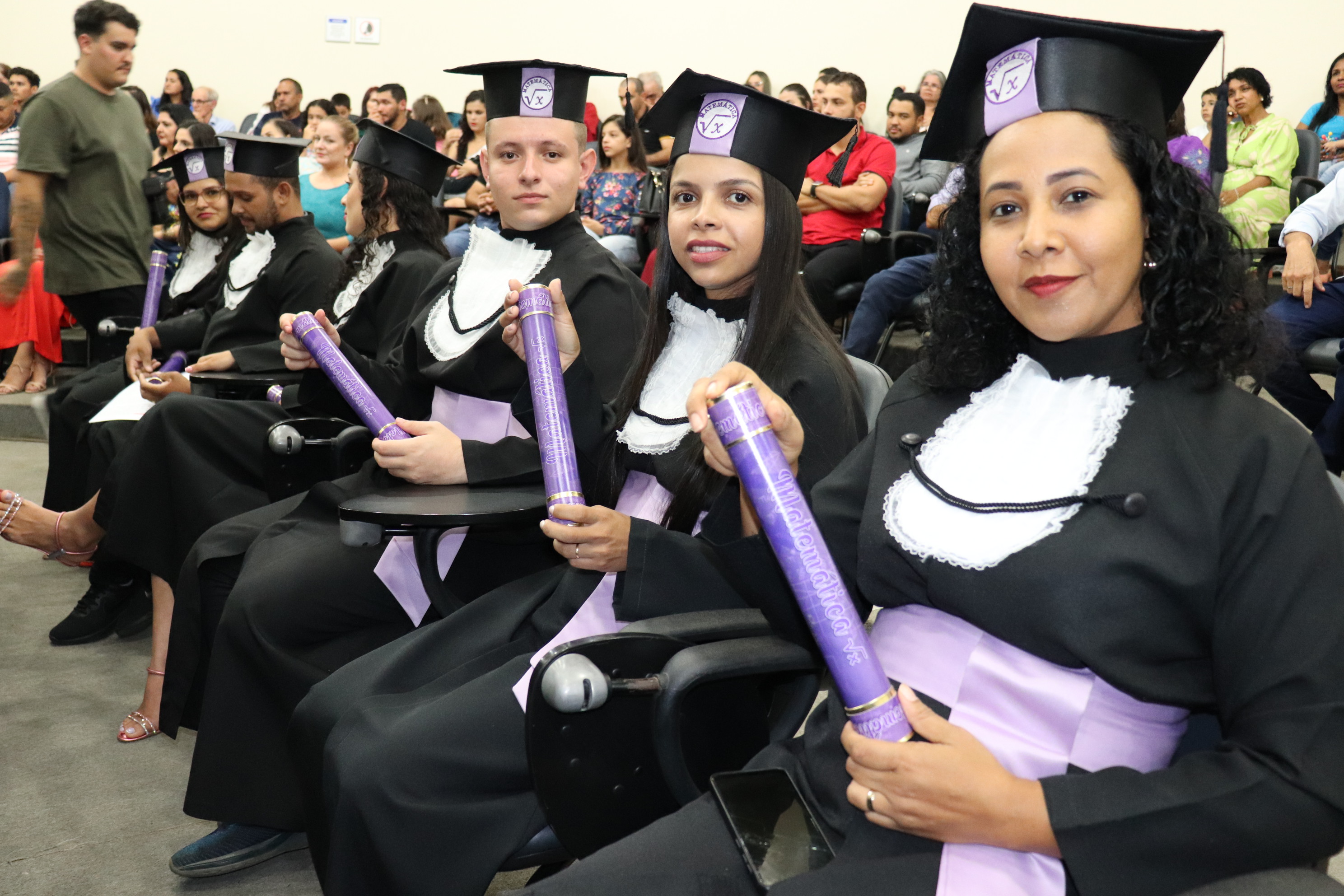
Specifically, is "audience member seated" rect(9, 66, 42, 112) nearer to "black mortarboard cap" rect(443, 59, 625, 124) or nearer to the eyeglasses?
the eyeglasses

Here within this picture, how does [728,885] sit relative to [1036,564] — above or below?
below

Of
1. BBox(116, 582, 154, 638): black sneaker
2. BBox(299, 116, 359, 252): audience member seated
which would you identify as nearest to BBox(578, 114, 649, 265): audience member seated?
BBox(299, 116, 359, 252): audience member seated

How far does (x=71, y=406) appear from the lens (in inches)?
153

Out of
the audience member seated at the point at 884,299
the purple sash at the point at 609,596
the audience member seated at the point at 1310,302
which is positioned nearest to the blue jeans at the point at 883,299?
the audience member seated at the point at 884,299

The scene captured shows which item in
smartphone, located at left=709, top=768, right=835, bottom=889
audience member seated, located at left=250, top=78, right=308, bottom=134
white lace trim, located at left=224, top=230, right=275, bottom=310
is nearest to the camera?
smartphone, located at left=709, top=768, right=835, bottom=889

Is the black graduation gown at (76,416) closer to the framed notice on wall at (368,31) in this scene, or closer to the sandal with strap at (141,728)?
the sandal with strap at (141,728)

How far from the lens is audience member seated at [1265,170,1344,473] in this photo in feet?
11.8

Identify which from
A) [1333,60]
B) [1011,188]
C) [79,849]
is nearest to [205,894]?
[79,849]

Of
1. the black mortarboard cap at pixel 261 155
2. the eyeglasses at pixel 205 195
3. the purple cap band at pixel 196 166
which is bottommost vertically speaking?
the eyeglasses at pixel 205 195

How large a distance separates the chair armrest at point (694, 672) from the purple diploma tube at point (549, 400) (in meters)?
0.32

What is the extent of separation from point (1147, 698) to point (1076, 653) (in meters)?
0.09

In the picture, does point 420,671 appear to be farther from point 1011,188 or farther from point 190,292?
point 190,292

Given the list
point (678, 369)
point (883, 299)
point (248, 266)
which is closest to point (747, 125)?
point (678, 369)

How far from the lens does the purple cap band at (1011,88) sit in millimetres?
1185
